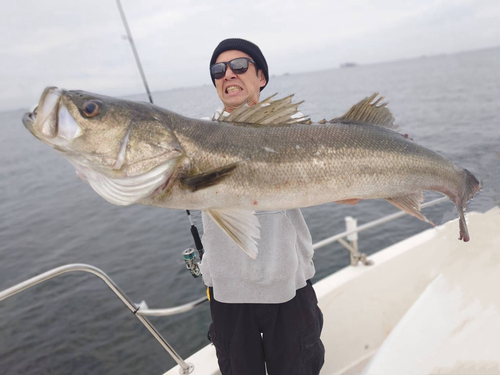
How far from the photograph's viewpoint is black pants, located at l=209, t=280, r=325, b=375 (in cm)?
262

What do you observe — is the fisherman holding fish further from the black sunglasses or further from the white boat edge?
the white boat edge

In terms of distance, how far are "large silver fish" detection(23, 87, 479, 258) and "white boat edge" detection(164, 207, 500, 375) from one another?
173cm

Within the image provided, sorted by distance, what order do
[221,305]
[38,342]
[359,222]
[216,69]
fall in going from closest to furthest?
[221,305] → [216,69] → [38,342] → [359,222]

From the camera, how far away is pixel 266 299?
2.52 metres

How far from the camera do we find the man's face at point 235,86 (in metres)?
2.89

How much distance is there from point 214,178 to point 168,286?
8.39m

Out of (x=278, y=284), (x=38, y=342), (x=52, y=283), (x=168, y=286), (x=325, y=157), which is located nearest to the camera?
(x=325, y=157)

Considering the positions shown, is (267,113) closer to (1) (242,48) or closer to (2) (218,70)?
(2) (218,70)

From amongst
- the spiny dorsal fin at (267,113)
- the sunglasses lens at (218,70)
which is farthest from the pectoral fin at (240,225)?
the sunglasses lens at (218,70)

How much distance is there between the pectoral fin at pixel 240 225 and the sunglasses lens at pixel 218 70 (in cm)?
137

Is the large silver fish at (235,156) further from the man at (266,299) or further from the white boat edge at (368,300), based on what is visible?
the white boat edge at (368,300)

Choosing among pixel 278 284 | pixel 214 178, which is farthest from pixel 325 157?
pixel 278 284

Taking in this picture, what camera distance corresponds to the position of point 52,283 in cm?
1028

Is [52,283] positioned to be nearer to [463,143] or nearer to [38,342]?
[38,342]
